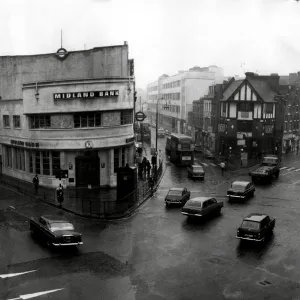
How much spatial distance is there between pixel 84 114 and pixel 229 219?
1893 centimetres

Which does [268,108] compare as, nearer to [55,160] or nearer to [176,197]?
[176,197]

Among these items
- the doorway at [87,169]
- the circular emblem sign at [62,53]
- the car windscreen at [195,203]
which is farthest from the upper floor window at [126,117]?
the car windscreen at [195,203]

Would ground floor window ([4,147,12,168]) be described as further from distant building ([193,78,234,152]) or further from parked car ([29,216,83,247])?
distant building ([193,78,234,152])

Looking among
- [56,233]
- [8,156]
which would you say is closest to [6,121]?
[8,156]

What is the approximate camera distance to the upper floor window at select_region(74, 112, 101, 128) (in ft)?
142

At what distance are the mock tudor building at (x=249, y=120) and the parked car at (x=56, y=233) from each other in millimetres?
50291

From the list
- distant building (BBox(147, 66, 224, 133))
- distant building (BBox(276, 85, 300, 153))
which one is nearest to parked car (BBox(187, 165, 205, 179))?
distant building (BBox(276, 85, 300, 153))

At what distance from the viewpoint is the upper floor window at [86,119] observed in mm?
43213

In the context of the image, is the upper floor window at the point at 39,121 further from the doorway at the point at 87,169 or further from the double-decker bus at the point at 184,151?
the double-decker bus at the point at 184,151

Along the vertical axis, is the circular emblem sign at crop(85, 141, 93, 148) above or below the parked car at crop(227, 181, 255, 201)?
above

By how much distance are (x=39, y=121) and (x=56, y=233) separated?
2241 cm

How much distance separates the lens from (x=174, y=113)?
128500mm

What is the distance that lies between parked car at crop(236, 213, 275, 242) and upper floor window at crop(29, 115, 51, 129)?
2497 centimetres

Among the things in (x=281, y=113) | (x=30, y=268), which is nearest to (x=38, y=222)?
(x=30, y=268)
